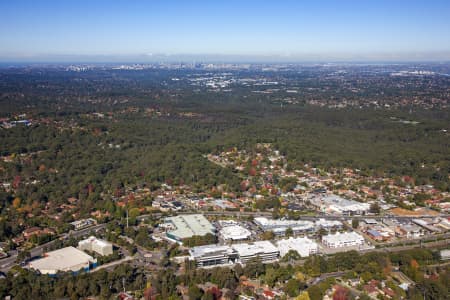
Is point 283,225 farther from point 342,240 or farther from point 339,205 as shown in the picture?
point 339,205

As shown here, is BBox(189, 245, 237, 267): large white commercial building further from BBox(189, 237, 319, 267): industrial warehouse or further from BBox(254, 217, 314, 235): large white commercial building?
BBox(254, 217, 314, 235): large white commercial building

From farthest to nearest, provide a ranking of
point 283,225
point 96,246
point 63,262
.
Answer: point 283,225 → point 96,246 → point 63,262

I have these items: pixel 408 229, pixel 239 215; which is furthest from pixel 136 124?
pixel 408 229

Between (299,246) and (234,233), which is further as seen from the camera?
(234,233)

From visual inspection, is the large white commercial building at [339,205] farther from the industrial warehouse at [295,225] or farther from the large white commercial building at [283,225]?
the large white commercial building at [283,225]

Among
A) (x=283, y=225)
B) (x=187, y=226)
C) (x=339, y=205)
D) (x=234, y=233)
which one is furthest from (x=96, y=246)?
(x=339, y=205)

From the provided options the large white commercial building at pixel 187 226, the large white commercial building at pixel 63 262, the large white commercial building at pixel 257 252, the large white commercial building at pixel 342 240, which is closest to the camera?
the large white commercial building at pixel 63 262

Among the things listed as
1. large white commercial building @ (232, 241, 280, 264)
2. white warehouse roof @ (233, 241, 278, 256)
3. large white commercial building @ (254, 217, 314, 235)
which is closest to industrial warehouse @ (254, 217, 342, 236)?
large white commercial building @ (254, 217, 314, 235)

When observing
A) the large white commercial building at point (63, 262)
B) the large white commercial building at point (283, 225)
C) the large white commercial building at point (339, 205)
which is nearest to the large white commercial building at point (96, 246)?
the large white commercial building at point (63, 262)
